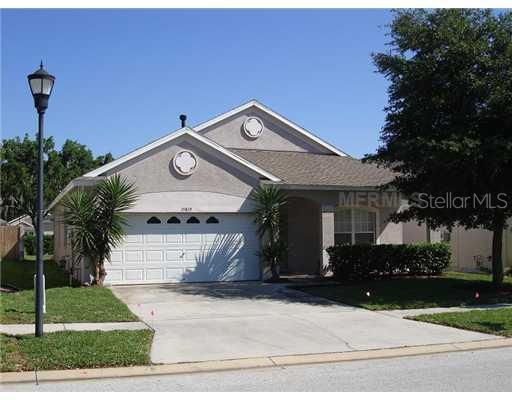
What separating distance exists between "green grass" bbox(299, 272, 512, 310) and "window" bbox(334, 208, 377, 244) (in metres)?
2.94

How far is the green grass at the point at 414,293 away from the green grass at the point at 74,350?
612 centimetres

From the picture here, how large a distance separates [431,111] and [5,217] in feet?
152

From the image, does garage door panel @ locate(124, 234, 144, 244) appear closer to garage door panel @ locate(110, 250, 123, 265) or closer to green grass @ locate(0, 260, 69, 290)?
garage door panel @ locate(110, 250, 123, 265)

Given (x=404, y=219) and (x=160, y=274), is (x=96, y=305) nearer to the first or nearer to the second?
(x=160, y=274)

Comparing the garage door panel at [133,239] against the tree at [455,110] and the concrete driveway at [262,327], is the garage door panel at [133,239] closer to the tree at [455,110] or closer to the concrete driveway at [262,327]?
the concrete driveway at [262,327]

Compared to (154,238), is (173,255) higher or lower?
lower

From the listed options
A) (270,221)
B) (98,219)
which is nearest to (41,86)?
(98,219)

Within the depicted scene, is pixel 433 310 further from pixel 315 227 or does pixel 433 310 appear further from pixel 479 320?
pixel 315 227

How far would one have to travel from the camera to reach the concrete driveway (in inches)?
371

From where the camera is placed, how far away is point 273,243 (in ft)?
61.2

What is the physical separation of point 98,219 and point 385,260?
9167 mm

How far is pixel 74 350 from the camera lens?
8.68 m

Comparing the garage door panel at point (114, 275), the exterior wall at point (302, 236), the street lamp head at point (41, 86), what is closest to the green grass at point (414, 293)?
the exterior wall at point (302, 236)

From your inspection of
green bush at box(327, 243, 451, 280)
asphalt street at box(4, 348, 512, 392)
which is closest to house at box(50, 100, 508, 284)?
green bush at box(327, 243, 451, 280)
